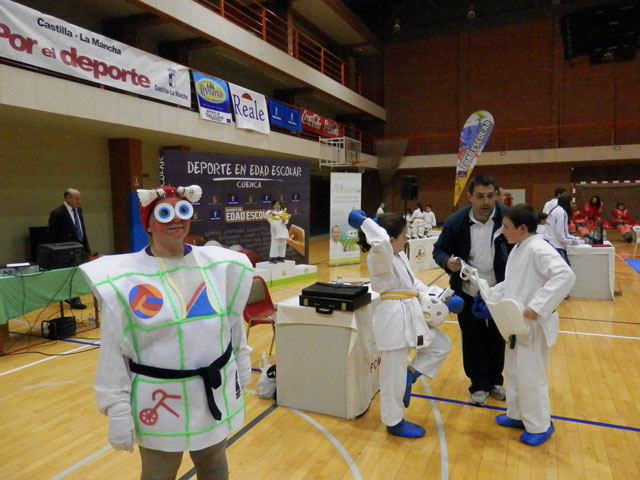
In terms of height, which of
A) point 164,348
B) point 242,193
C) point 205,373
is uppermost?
point 242,193

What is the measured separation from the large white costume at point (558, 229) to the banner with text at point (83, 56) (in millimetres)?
7237

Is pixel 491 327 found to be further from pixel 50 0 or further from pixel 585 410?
pixel 50 0

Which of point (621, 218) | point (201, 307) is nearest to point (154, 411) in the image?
point (201, 307)

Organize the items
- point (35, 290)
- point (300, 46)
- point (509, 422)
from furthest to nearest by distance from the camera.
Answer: point (300, 46)
point (35, 290)
point (509, 422)

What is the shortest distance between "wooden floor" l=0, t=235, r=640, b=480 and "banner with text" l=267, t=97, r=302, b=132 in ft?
30.6

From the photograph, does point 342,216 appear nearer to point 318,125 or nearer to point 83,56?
point 318,125

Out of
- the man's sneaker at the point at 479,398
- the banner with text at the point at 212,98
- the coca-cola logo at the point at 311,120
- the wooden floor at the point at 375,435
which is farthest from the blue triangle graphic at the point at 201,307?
the coca-cola logo at the point at 311,120

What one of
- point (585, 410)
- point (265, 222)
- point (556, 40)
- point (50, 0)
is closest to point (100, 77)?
point (50, 0)

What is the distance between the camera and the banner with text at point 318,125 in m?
14.9

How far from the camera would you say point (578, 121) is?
18031 mm

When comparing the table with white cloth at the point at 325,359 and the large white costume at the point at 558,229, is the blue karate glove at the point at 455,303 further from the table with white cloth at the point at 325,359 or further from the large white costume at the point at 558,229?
the large white costume at the point at 558,229

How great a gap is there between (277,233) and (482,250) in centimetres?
630

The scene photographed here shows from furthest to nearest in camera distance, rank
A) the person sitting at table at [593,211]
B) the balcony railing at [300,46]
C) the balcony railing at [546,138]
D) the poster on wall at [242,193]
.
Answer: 1. the balcony railing at [546,138]
2. the person sitting at table at [593,211]
3. the balcony railing at [300,46]
4. the poster on wall at [242,193]

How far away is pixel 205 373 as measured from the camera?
5.55ft
